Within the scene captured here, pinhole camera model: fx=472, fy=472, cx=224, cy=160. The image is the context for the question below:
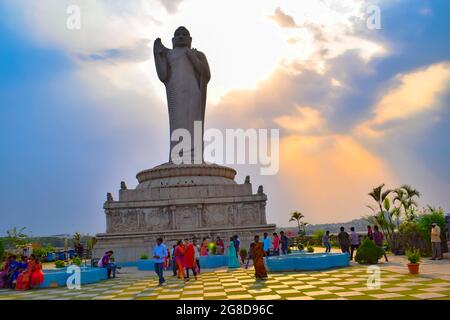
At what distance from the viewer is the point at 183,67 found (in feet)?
104

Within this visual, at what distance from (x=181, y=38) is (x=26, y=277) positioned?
22.0 metres

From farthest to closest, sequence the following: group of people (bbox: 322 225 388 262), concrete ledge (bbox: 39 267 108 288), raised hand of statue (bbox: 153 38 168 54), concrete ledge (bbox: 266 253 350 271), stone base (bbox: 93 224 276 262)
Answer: raised hand of statue (bbox: 153 38 168 54) → stone base (bbox: 93 224 276 262) → group of people (bbox: 322 225 388 262) → concrete ledge (bbox: 266 253 350 271) → concrete ledge (bbox: 39 267 108 288)

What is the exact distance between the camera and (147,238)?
81.6 ft

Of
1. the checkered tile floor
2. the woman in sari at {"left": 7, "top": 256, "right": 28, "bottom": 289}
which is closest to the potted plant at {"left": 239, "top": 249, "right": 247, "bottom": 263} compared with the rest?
the checkered tile floor

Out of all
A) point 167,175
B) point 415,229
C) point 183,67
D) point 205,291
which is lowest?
point 205,291

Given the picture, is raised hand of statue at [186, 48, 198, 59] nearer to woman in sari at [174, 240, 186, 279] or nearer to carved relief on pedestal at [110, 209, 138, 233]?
carved relief on pedestal at [110, 209, 138, 233]

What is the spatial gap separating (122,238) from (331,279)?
50.7ft

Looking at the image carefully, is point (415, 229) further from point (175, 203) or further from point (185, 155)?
point (185, 155)

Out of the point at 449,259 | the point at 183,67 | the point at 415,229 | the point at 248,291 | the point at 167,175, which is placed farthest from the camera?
the point at 183,67

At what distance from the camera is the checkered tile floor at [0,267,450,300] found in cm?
927

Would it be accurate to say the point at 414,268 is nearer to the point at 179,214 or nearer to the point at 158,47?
the point at 179,214

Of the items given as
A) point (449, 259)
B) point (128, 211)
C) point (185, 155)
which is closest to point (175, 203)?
point (128, 211)

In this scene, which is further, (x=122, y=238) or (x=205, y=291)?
(x=122, y=238)

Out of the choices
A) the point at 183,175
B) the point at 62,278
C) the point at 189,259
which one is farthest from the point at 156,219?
the point at 189,259
